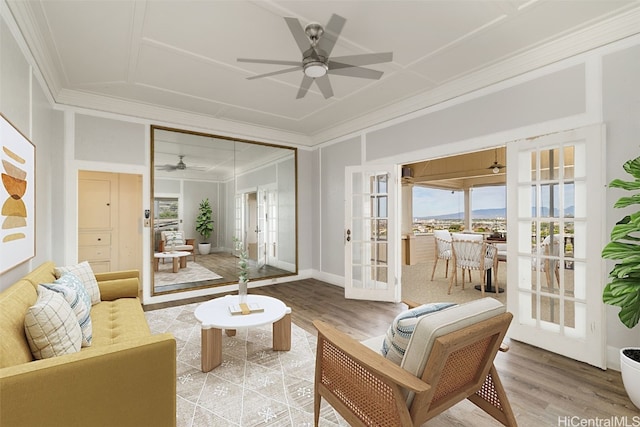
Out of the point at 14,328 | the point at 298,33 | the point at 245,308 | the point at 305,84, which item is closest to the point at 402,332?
the point at 245,308

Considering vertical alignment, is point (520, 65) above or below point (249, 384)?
above

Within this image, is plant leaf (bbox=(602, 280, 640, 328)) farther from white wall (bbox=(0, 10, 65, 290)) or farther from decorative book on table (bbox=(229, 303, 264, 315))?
white wall (bbox=(0, 10, 65, 290))

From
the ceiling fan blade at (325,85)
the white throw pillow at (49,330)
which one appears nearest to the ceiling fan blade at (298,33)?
the ceiling fan blade at (325,85)

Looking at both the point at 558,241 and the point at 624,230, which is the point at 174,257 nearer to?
the point at 558,241

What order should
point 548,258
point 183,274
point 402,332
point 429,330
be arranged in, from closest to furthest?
point 429,330 < point 402,332 < point 548,258 < point 183,274

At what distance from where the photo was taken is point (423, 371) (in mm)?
1289

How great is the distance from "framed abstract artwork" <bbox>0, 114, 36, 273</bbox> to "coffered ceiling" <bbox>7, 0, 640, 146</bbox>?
933 millimetres

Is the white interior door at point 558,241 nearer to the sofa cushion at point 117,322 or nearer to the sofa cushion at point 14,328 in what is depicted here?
the sofa cushion at point 117,322

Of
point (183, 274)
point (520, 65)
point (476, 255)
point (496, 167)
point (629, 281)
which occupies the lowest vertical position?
point (183, 274)

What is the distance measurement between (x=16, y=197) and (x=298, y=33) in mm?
2480

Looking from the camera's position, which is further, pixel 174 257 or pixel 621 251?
pixel 174 257

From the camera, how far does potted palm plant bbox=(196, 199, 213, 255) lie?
4963 mm

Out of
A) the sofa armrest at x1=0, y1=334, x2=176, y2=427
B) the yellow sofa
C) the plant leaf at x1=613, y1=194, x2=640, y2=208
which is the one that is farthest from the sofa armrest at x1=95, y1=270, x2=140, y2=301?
the plant leaf at x1=613, y1=194, x2=640, y2=208

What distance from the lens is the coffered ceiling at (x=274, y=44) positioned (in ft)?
7.60
